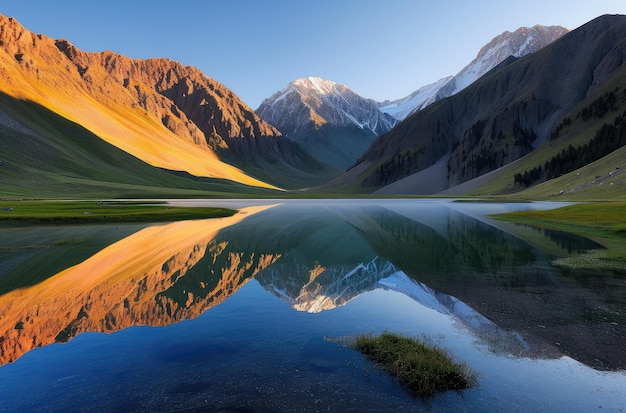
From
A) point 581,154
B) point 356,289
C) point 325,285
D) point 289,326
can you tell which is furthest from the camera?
point 581,154

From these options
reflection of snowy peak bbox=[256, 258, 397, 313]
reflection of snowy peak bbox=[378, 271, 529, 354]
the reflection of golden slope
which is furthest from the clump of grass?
the reflection of golden slope

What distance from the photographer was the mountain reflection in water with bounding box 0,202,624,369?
17.1 m

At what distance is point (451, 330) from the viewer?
16.8m

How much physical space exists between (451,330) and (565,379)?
4953 mm

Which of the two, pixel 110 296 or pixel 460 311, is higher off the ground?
pixel 460 311

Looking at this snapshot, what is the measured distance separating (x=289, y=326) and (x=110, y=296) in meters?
11.4

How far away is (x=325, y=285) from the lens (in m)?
26.0

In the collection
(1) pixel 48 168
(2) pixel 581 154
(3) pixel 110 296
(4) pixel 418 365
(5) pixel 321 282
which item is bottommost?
(3) pixel 110 296

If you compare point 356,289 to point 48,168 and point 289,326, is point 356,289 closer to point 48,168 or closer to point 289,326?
point 289,326

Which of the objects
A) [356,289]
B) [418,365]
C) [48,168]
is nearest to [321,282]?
[356,289]

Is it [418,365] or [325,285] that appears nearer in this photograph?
[418,365]

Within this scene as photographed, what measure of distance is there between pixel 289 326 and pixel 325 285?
8261 millimetres

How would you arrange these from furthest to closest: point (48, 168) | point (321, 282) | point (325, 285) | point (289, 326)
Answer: point (48, 168) < point (321, 282) < point (325, 285) < point (289, 326)

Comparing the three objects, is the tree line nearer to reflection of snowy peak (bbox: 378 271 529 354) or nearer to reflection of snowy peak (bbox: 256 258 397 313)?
reflection of snowy peak (bbox: 256 258 397 313)
